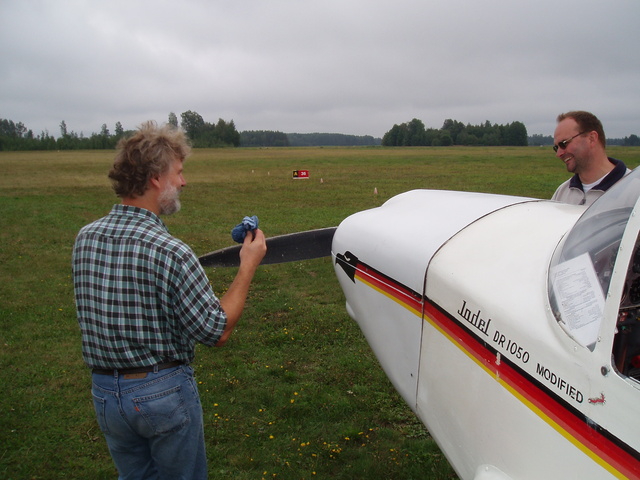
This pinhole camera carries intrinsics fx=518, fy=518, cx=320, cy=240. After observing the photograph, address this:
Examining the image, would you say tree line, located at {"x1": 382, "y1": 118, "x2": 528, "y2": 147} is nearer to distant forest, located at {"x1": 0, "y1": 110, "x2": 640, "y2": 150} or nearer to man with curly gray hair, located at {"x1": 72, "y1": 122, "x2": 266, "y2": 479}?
distant forest, located at {"x1": 0, "y1": 110, "x2": 640, "y2": 150}

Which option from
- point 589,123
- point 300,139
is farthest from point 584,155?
point 300,139

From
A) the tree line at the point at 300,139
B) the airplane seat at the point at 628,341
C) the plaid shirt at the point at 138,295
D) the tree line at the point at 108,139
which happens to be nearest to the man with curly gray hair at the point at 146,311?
the plaid shirt at the point at 138,295

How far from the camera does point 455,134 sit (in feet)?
318

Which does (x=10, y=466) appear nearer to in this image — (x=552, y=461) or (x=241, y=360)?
(x=241, y=360)

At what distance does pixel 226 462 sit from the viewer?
11.6 feet

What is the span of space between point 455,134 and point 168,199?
100349mm

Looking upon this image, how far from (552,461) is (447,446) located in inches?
25.9

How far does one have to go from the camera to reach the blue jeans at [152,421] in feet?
6.53

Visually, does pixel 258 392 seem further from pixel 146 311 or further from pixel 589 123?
pixel 589 123

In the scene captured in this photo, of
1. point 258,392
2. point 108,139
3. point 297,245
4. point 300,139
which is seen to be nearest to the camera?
point 297,245

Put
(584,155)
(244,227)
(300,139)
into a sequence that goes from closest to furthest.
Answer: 1. (244,227)
2. (584,155)
3. (300,139)

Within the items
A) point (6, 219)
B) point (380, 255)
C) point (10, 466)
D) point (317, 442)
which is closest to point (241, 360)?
point (317, 442)

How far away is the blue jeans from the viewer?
6.53 ft

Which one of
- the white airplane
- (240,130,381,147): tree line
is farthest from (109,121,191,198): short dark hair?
(240,130,381,147): tree line
